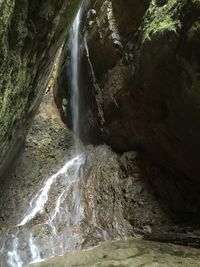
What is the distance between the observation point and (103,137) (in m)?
9.61

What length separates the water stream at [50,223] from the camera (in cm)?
636

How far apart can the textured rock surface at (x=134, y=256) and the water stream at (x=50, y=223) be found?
581 millimetres

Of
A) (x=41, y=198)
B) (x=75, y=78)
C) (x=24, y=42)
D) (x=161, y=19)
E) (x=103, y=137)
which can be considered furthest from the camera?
(x=75, y=78)

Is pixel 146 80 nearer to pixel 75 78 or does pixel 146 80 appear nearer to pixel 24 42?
pixel 24 42

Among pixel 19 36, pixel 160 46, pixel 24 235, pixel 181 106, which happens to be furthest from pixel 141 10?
pixel 24 235

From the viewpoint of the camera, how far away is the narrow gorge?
530 cm

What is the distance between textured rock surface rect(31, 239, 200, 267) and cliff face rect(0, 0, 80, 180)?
202 centimetres

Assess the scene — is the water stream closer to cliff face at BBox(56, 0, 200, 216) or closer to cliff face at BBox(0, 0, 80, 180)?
cliff face at BBox(56, 0, 200, 216)

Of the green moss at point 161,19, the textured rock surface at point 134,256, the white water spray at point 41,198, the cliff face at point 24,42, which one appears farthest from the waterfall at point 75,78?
the textured rock surface at point 134,256

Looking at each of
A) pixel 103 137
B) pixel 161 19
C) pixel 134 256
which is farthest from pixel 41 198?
pixel 161 19

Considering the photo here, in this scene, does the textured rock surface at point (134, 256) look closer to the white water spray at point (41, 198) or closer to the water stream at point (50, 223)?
the water stream at point (50, 223)

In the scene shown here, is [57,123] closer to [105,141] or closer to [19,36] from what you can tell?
[105,141]

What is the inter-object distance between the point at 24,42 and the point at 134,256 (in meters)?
3.14

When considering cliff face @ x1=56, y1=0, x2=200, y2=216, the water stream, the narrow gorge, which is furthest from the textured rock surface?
cliff face @ x1=56, y1=0, x2=200, y2=216
